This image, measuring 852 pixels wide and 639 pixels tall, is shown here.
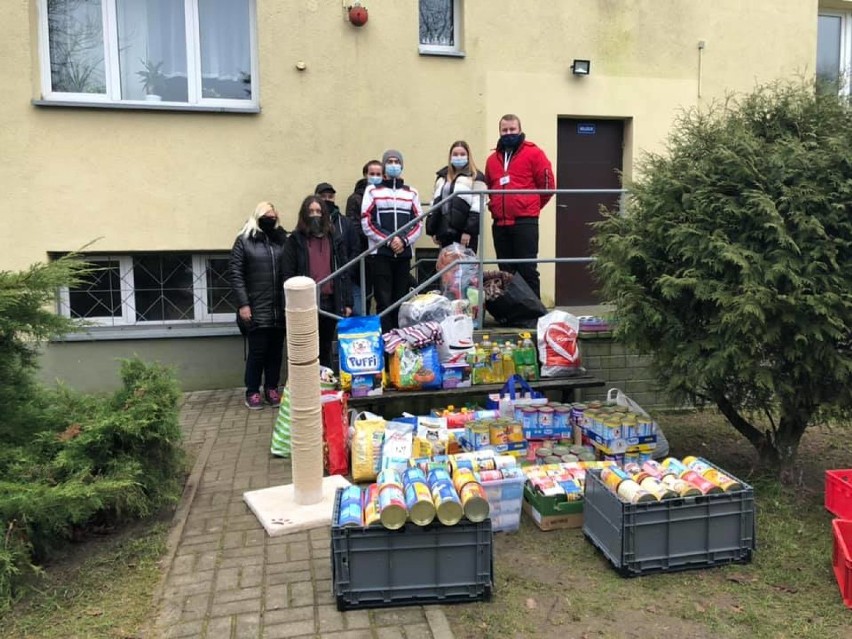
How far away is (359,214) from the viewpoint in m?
6.98

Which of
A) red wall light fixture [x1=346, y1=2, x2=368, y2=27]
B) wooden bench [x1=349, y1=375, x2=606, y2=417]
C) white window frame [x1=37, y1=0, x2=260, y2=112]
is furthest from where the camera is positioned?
red wall light fixture [x1=346, y1=2, x2=368, y2=27]

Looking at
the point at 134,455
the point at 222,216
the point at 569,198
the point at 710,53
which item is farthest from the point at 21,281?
the point at 710,53

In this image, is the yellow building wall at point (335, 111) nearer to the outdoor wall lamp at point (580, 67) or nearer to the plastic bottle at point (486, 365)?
the outdoor wall lamp at point (580, 67)

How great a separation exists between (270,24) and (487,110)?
244 cm

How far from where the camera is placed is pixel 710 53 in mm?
8469

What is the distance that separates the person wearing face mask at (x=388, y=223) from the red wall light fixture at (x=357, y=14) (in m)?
1.68

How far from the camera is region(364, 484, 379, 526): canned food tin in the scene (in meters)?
3.28

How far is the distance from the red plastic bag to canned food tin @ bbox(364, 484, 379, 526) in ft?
4.47

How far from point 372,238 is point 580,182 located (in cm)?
313

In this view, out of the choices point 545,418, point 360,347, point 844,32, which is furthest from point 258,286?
point 844,32

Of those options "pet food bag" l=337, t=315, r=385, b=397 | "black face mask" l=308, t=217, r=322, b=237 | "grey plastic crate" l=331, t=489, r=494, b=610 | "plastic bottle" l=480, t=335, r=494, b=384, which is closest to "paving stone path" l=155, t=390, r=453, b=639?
"grey plastic crate" l=331, t=489, r=494, b=610

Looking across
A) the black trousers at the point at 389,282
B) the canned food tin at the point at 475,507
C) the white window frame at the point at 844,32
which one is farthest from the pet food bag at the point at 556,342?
the white window frame at the point at 844,32

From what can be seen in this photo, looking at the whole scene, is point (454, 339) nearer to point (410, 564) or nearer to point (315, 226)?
point (315, 226)

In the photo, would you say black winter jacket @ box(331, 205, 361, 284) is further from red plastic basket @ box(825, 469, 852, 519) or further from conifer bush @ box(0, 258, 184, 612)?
red plastic basket @ box(825, 469, 852, 519)
